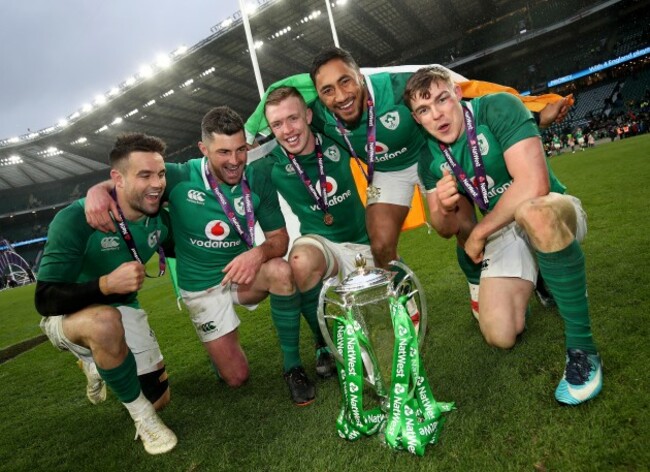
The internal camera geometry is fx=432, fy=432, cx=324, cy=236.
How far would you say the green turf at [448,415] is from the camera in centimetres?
158

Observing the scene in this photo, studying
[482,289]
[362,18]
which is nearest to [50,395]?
[482,289]

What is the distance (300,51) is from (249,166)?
24.7 metres

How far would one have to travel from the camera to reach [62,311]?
2.35 meters

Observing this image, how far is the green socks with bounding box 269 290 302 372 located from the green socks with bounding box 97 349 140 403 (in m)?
0.84

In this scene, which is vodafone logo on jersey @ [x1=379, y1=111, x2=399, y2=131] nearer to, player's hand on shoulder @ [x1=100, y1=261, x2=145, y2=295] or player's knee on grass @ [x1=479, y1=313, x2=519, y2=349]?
player's knee on grass @ [x1=479, y1=313, x2=519, y2=349]

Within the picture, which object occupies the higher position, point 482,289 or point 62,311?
point 62,311

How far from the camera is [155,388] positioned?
285 centimetres

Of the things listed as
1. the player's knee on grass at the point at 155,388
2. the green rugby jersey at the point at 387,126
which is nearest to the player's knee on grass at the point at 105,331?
the player's knee on grass at the point at 155,388

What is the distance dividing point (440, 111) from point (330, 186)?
3.43ft

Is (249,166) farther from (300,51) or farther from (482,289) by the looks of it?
(300,51)

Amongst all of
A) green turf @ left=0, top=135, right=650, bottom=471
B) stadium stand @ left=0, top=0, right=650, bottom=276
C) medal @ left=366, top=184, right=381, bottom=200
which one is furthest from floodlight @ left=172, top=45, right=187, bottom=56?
→ medal @ left=366, top=184, right=381, bottom=200

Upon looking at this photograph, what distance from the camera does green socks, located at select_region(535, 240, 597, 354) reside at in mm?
1841

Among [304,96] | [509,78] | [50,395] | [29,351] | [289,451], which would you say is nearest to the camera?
[289,451]

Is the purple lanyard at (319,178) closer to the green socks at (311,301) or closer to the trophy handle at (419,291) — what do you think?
the green socks at (311,301)
